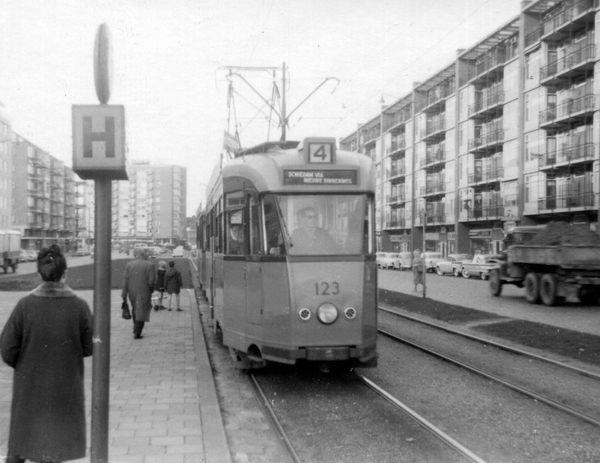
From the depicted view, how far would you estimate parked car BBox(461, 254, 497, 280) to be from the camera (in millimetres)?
35116

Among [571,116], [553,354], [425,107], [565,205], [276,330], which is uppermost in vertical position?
[425,107]

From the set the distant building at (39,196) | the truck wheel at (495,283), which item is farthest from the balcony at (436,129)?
the distant building at (39,196)

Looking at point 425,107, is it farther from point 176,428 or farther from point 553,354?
point 176,428

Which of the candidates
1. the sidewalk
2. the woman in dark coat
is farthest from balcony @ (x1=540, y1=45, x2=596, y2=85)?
the woman in dark coat

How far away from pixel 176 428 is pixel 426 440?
2232mm

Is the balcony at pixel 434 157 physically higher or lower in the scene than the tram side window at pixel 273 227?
higher

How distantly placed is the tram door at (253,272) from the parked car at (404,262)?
4219 cm

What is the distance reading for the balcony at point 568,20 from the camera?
35625 mm

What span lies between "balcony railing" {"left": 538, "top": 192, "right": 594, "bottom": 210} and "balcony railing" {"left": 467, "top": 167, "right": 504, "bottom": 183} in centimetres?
600

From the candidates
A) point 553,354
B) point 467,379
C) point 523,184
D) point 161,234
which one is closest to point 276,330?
point 467,379

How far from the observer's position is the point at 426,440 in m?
5.71

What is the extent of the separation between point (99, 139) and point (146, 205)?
146362 mm

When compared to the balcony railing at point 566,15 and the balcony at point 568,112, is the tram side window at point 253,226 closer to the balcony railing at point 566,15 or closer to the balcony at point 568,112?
the balcony at point 568,112

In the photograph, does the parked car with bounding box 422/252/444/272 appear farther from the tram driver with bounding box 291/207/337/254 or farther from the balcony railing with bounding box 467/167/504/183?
the tram driver with bounding box 291/207/337/254
